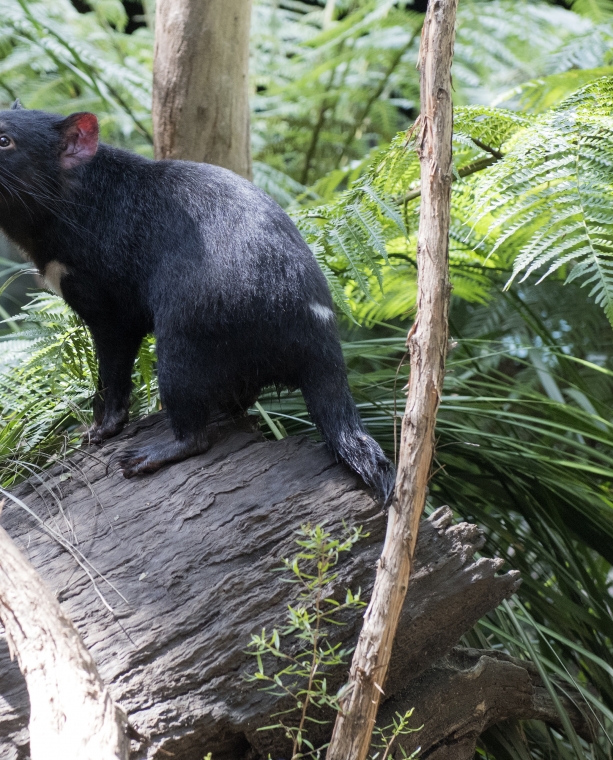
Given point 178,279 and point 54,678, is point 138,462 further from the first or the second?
point 54,678

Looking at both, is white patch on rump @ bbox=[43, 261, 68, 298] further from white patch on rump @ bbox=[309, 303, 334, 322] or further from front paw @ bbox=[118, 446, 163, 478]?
white patch on rump @ bbox=[309, 303, 334, 322]

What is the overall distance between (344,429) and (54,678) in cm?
102

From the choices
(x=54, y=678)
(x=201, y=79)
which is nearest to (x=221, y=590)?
(x=54, y=678)

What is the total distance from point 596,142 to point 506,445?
120cm

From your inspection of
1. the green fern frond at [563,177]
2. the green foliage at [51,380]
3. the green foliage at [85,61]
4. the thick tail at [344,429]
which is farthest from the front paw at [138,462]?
the green foliage at [85,61]

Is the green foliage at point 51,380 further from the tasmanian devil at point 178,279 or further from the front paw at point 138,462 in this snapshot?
the front paw at point 138,462

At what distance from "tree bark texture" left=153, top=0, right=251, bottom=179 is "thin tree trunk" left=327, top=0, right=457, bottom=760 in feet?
5.98

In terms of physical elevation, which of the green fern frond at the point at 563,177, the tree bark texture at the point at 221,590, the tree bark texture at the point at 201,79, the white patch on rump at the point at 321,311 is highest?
the tree bark texture at the point at 201,79

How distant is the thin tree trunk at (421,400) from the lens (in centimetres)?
153

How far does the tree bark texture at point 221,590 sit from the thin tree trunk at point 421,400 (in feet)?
1.49

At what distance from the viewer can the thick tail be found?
2.11m

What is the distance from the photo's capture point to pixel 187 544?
7.07 feet

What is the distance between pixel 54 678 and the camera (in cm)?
160

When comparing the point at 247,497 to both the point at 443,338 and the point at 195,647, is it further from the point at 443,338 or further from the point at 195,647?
the point at 443,338
